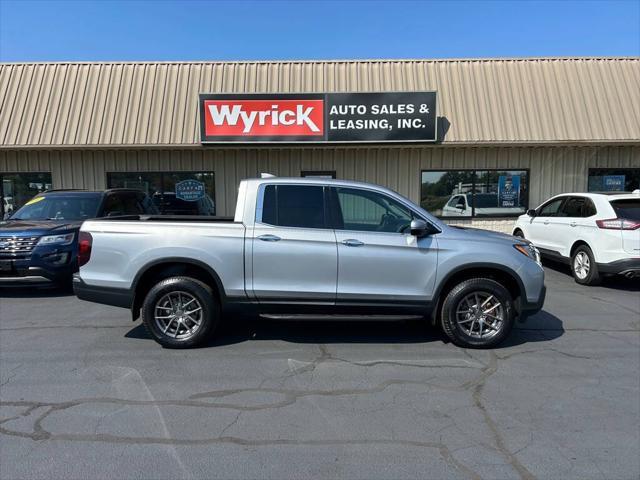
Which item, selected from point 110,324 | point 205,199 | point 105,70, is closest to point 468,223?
point 205,199

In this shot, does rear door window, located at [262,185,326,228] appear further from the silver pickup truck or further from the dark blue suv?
the dark blue suv

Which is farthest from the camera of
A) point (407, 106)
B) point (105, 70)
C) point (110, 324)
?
point (105, 70)

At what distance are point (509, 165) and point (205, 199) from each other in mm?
8514

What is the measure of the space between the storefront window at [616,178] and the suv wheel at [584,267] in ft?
18.0

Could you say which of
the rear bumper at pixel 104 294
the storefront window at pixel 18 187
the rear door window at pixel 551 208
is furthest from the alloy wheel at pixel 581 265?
the storefront window at pixel 18 187

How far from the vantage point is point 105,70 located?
1245cm

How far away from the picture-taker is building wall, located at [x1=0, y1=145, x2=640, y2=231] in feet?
41.8

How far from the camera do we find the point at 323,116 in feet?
37.6

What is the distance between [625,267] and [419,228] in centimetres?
495

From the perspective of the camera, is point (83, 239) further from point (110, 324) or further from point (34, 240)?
point (34, 240)

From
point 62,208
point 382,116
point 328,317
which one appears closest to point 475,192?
point 382,116

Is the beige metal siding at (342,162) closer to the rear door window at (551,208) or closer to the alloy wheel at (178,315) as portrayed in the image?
the rear door window at (551,208)

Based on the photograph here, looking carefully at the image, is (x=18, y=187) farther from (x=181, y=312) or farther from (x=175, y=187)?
(x=181, y=312)

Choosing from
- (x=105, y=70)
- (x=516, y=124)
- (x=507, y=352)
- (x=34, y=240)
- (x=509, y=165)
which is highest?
(x=105, y=70)
